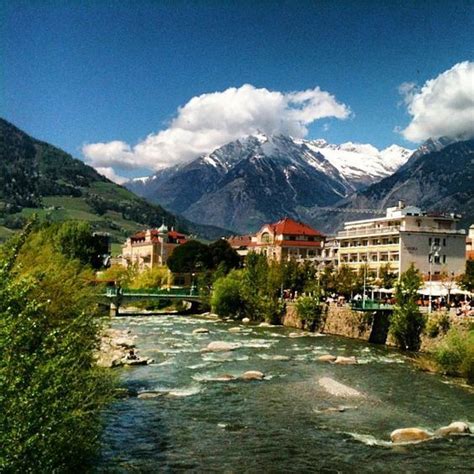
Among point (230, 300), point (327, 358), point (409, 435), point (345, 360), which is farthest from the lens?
point (230, 300)

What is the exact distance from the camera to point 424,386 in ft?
145

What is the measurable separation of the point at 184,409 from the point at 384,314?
1666 inches

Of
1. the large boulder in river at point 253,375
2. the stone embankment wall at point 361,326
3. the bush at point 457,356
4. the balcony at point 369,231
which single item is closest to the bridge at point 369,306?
the stone embankment wall at point 361,326

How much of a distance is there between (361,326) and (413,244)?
40389 millimetres

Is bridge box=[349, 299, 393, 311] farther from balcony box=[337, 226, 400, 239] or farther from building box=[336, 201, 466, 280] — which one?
balcony box=[337, 226, 400, 239]

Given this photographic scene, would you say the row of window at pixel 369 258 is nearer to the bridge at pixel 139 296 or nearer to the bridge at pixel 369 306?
the bridge at pixel 139 296

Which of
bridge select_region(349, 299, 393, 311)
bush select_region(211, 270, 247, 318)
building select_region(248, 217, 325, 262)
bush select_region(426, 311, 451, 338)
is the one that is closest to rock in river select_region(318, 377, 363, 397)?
bush select_region(426, 311, 451, 338)

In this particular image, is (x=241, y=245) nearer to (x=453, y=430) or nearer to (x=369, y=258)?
(x=369, y=258)

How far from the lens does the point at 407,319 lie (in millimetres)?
65438

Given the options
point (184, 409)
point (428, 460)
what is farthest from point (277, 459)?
point (184, 409)

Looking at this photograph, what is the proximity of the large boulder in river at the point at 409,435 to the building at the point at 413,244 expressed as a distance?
7607 cm

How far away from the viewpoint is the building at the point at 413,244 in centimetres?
11012

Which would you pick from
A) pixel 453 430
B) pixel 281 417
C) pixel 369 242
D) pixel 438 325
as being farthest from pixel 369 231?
pixel 453 430

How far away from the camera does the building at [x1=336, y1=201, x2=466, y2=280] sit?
110125mm
